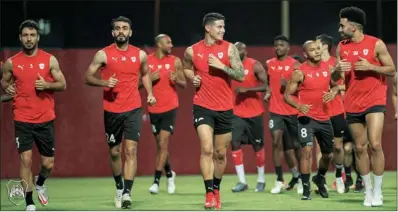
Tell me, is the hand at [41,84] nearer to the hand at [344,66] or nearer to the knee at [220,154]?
the knee at [220,154]

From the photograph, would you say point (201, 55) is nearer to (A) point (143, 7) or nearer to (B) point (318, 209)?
(B) point (318, 209)

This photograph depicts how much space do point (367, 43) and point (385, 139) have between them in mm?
7588

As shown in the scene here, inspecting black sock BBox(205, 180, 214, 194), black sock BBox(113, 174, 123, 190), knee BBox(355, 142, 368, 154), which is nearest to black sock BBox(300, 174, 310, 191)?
knee BBox(355, 142, 368, 154)

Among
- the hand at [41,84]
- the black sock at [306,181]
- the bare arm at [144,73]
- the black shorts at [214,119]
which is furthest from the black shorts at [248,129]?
the hand at [41,84]

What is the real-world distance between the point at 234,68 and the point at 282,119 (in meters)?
3.35

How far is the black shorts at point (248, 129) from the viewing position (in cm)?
1786

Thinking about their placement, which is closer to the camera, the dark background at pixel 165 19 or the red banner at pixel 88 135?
the red banner at pixel 88 135

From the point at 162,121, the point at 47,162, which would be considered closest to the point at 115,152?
the point at 47,162

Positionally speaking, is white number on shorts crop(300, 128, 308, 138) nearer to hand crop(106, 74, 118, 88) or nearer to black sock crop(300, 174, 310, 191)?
black sock crop(300, 174, 310, 191)

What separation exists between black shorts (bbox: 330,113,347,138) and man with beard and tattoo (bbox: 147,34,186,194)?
2651 millimetres

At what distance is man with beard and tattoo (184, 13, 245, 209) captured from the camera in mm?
14383

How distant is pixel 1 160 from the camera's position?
2122cm

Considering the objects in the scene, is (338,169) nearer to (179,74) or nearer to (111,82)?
(179,74)

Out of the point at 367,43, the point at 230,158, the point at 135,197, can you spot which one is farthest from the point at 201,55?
the point at 230,158
